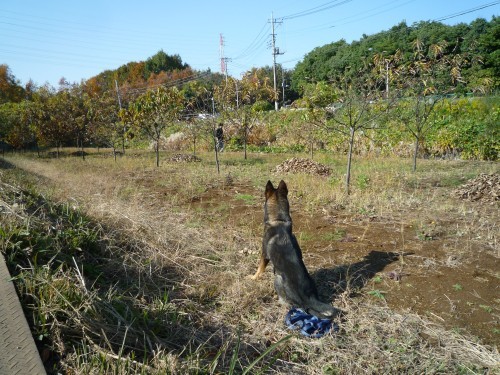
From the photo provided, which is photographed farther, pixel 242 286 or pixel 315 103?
pixel 315 103

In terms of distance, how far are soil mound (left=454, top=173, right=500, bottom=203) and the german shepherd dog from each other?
5.80 m

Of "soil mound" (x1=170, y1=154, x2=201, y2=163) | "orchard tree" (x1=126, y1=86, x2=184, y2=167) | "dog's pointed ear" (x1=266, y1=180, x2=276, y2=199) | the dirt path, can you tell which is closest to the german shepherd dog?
"dog's pointed ear" (x1=266, y1=180, x2=276, y2=199)

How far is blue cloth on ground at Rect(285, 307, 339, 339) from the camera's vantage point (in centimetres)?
344

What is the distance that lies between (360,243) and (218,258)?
231 cm

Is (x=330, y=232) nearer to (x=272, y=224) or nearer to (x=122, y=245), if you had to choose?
(x=272, y=224)

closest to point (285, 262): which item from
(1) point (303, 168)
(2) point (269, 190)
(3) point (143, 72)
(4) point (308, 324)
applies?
(4) point (308, 324)

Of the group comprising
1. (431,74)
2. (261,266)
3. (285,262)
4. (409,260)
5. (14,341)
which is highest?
(431,74)

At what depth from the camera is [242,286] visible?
168 inches

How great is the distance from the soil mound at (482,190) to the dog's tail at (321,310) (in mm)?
6014

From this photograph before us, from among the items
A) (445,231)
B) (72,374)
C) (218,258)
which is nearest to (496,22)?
(445,231)

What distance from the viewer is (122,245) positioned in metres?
4.96

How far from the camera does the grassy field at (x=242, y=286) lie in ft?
8.89

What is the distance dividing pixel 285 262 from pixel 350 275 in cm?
124

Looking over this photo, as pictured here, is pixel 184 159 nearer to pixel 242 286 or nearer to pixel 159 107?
pixel 159 107
